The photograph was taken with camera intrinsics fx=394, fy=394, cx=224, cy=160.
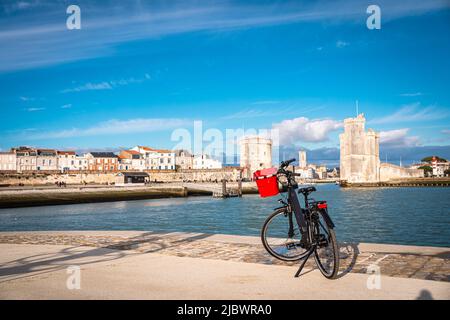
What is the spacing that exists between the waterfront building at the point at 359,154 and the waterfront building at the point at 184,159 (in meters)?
49.6

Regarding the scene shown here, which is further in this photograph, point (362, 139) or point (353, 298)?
point (362, 139)

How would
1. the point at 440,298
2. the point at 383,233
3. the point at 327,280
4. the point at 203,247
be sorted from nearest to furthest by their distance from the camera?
1. the point at 440,298
2. the point at 327,280
3. the point at 203,247
4. the point at 383,233

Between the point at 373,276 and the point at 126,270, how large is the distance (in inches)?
133

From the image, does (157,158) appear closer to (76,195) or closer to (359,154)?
(76,195)

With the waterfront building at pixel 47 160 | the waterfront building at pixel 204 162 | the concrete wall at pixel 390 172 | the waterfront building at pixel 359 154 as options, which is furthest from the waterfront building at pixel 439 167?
the waterfront building at pixel 47 160

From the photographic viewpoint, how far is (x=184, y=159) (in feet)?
409

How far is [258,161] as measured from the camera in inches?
4665

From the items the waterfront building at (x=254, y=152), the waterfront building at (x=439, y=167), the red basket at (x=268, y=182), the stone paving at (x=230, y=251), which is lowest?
the stone paving at (x=230, y=251)

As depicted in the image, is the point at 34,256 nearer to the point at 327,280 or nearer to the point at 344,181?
the point at 327,280

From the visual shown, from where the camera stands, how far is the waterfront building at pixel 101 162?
3976 inches

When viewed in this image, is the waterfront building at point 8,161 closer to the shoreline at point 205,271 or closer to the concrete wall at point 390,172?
the shoreline at point 205,271

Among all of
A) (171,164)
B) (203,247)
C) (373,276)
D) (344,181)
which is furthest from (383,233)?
(344,181)

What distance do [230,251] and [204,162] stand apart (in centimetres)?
12357

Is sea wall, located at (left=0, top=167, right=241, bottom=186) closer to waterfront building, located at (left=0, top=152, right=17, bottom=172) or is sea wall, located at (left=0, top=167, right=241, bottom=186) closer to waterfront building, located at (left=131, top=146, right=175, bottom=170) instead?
waterfront building, located at (left=131, top=146, right=175, bottom=170)
